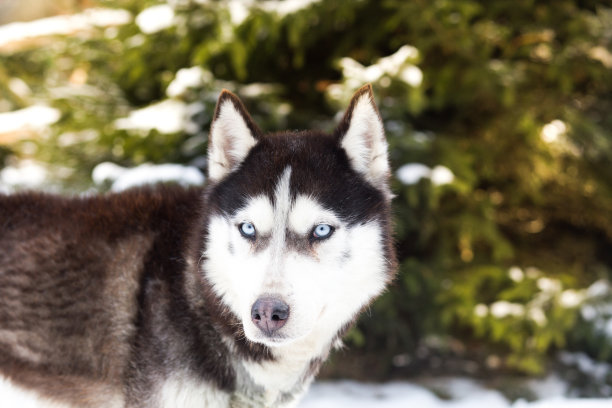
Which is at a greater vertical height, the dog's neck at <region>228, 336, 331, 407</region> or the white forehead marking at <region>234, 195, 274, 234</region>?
the white forehead marking at <region>234, 195, 274, 234</region>

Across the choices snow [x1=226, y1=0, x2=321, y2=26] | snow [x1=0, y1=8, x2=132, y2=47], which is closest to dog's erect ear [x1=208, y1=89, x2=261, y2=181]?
snow [x1=226, y1=0, x2=321, y2=26]

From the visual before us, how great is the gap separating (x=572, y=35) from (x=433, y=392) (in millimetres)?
3425

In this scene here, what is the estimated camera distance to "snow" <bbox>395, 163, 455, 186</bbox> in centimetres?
445

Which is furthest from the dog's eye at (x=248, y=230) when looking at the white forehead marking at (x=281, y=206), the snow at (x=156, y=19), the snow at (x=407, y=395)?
the snow at (x=156, y=19)

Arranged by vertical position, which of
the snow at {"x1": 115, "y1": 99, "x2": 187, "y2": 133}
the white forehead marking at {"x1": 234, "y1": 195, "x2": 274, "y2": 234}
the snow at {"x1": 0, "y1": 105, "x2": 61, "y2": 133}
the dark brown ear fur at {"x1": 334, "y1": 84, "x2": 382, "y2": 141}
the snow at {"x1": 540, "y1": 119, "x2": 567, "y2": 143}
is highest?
the dark brown ear fur at {"x1": 334, "y1": 84, "x2": 382, "y2": 141}

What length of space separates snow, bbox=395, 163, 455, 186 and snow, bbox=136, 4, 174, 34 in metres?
2.26

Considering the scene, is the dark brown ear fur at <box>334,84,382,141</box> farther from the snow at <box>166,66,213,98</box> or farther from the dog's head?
the snow at <box>166,66,213,98</box>

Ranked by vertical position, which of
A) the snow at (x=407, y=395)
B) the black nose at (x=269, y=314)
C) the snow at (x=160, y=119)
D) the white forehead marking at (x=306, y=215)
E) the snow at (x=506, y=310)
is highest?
the white forehead marking at (x=306, y=215)

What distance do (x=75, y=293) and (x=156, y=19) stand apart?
2702 millimetres

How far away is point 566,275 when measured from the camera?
5.33 meters

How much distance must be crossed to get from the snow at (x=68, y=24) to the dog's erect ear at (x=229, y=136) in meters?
3.04

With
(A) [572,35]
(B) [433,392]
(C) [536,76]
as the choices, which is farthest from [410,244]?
(A) [572,35]

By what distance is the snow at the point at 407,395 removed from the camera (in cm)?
471

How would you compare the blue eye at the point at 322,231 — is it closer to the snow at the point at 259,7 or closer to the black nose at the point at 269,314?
the black nose at the point at 269,314
